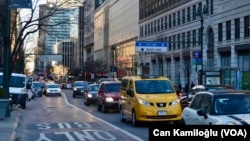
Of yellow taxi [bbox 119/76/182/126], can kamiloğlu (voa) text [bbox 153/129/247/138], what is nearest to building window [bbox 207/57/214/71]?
yellow taxi [bbox 119/76/182/126]

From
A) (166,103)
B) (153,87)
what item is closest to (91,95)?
(153,87)

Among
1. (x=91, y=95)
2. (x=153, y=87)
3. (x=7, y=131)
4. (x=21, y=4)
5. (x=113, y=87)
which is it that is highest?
(x=21, y=4)

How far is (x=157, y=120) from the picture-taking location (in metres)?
19.8

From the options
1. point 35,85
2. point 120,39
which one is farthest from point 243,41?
point 120,39

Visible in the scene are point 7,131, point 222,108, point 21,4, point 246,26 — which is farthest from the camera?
point 246,26

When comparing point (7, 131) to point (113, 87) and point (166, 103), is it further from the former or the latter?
point (113, 87)

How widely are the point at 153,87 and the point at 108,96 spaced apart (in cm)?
944

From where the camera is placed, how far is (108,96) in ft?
99.6

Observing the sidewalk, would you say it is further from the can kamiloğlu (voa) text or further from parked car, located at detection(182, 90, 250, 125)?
the can kamiloğlu (voa) text

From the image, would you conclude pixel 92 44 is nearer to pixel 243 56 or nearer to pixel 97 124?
pixel 243 56

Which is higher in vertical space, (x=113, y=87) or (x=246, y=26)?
(x=246, y=26)

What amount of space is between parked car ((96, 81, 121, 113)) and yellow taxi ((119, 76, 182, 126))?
756 cm

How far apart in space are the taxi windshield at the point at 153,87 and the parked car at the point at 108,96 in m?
8.77

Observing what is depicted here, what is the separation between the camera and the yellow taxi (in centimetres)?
1973
